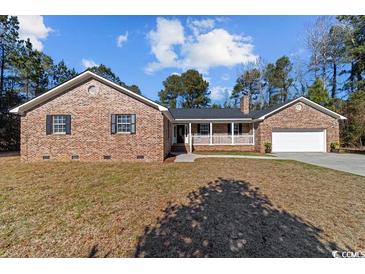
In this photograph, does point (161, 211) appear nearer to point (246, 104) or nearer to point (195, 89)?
point (246, 104)

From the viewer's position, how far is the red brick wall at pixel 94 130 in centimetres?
1183

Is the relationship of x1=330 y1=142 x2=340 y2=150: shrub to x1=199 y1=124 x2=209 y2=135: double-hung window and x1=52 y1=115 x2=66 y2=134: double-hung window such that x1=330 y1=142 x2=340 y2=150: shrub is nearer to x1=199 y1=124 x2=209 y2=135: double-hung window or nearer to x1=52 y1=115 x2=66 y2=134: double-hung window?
x1=199 y1=124 x2=209 y2=135: double-hung window

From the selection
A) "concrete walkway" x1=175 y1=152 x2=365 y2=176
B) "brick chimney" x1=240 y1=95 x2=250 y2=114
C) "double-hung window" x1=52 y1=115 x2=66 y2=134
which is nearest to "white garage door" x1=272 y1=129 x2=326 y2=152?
"concrete walkway" x1=175 y1=152 x2=365 y2=176

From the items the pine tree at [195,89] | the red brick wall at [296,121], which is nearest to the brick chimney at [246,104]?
the red brick wall at [296,121]

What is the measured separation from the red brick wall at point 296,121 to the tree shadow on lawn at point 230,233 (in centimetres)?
1335

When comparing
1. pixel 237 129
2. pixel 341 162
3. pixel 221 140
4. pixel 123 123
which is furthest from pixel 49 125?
pixel 341 162

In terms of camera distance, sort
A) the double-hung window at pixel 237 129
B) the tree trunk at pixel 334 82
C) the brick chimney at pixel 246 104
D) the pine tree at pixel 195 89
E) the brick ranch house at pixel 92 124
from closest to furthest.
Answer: the brick ranch house at pixel 92 124 < the double-hung window at pixel 237 129 < the brick chimney at pixel 246 104 < the tree trunk at pixel 334 82 < the pine tree at pixel 195 89

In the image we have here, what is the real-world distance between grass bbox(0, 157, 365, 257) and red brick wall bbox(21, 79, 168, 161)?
3.93m

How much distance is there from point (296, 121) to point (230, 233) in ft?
54.7

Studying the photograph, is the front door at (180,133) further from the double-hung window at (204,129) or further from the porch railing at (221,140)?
the double-hung window at (204,129)

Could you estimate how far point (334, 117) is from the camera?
1766 centimetres

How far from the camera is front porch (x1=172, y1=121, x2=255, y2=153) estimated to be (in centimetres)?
1861

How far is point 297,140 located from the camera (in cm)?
1772

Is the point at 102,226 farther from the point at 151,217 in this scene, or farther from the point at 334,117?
the point at 334,117
